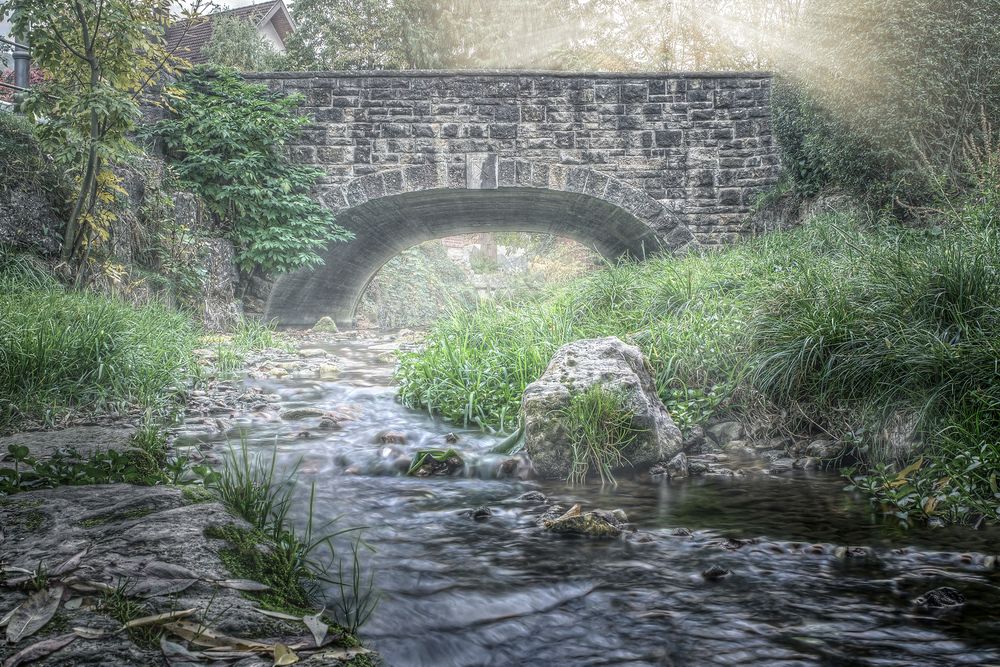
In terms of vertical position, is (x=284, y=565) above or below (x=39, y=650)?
below

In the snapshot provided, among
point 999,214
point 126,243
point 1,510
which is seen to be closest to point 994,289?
point 999,214

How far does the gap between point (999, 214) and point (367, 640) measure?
16.8 ft

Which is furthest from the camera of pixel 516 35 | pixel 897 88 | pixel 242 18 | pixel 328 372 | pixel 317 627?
pixel 242 18

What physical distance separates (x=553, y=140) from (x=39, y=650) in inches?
393

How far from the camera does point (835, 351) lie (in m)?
4.29

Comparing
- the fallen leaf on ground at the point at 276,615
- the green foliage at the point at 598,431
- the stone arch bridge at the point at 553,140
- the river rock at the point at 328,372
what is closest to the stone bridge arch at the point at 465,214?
the stone arch bridge at the point at 553,140

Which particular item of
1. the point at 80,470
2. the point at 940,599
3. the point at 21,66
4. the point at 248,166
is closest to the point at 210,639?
the point at 80,470

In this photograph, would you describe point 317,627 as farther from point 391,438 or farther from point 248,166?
point 248,166

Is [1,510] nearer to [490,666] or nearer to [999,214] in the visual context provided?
[490,666]

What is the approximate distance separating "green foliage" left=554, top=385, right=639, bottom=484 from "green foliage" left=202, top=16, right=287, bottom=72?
14856 millimetres

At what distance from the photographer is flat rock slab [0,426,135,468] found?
3.04 m

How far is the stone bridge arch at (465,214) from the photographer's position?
10641 mm

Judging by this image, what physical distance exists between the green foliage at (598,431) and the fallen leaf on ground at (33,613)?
2.69 meters

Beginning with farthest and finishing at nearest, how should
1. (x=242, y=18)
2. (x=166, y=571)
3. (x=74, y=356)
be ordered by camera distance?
Answer: (x=242, y=18) → (x=74, y=356) → (x=166, y=571)
